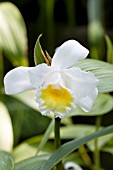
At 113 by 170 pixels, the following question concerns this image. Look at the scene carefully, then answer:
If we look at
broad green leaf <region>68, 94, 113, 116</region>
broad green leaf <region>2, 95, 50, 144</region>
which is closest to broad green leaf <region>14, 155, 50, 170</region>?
broad green leaf <region>68, 94, 113, 116</region>

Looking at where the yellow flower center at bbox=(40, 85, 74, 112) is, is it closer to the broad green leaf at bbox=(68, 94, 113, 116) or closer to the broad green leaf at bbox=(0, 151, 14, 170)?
the broad green leaf at bbox=(0, 151, 14, 170)

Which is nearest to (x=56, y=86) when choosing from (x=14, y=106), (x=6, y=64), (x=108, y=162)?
(x=14, y=106)

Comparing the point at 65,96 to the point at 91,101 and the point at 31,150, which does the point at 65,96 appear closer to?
the point at 91,101

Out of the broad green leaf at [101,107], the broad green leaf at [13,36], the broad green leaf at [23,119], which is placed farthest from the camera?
the broad green leaf at [23,119]

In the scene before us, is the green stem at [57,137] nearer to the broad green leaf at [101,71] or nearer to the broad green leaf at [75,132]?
the broad green leaf at [101,71]

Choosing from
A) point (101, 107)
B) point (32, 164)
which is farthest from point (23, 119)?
point (32, 164)

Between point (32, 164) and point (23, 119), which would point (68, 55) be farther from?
point (23, 119)

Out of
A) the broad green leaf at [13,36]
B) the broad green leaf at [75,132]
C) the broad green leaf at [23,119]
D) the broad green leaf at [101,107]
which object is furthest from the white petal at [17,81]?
the broad green leaf at [23,119]
